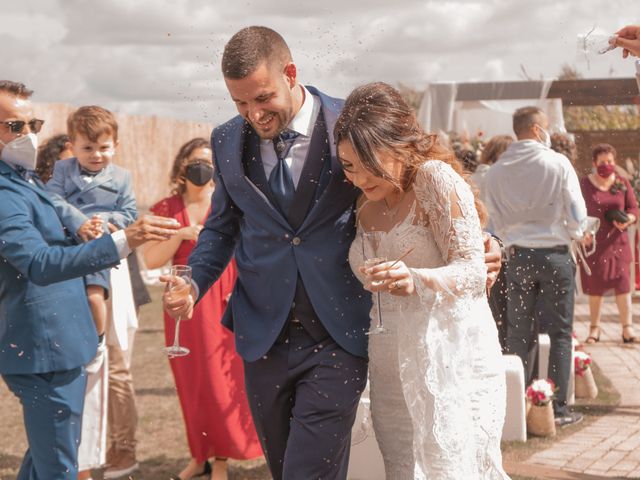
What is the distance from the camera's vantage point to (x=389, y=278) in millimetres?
3287

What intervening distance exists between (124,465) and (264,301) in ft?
10.3

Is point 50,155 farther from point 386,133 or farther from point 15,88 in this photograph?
point 386,133

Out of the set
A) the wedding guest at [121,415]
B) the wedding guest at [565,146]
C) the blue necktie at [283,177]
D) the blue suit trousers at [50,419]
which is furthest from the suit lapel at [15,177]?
the wedding guest at [565,146]

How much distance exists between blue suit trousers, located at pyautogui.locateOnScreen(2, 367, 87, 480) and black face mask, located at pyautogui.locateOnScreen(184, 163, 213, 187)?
2.09m

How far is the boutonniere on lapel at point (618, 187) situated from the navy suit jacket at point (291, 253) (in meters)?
7.18

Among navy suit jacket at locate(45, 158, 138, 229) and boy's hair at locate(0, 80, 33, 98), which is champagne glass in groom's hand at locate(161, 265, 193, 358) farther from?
navy suit jacket at locate(45, 158, 138, 229)

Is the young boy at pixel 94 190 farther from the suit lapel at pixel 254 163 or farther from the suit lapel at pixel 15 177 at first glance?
→ the suit lapel at pixel 254 163

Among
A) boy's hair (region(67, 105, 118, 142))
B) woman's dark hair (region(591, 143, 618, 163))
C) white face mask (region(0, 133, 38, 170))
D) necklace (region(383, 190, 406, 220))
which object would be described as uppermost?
boy's hair (region(67, 105, 118, 142))

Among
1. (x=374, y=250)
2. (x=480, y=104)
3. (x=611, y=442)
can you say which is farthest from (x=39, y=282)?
(x=480, y=104)

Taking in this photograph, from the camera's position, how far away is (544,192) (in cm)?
716

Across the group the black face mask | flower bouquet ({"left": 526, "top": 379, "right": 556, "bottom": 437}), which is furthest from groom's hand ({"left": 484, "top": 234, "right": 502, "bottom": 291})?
flower bouquet ({"left": 526, "top": 379, "right": 556, "bottom": 437})

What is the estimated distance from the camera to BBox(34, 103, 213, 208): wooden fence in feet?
74.6

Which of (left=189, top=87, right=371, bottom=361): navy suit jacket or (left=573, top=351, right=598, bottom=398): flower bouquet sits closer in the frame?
(left=189, top=87, right=371, bottom=361): navy suit jacket

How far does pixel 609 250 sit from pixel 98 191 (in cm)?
692
